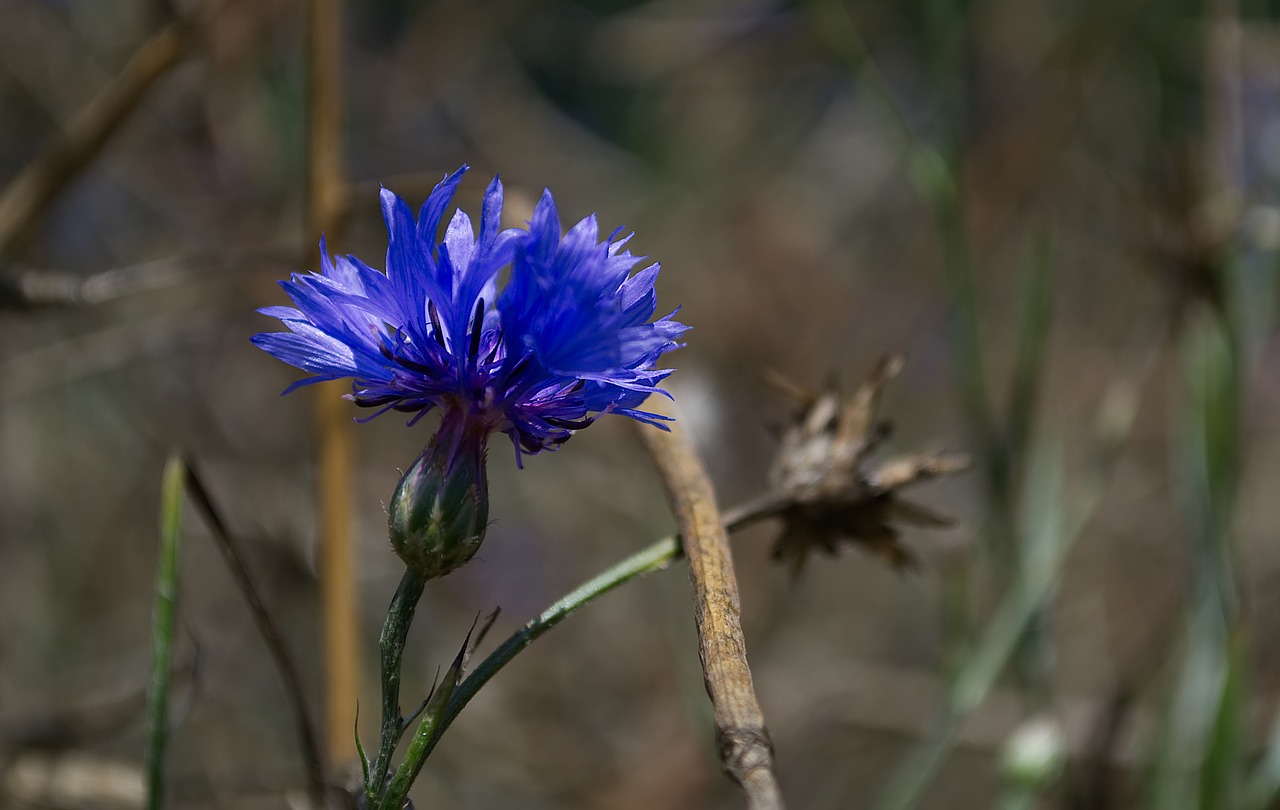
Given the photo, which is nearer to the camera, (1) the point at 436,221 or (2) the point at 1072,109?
(1) the point at 436,221

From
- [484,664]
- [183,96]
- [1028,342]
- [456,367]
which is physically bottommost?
[484,664]

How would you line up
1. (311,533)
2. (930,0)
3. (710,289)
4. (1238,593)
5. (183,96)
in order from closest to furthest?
(1238,593) < (930,0) < (311,533) < (183,96) < (710,289)

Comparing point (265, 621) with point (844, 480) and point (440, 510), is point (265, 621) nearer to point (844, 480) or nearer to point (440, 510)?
point (440, 510)

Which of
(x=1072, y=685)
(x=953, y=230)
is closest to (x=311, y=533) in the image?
(x=953, y=230)

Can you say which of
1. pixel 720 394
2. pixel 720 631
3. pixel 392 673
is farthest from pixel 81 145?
pixel 720 394

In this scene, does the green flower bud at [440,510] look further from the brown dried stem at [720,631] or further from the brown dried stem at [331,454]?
the brown dried stem at [331,454]

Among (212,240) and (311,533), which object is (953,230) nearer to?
(311,533)
